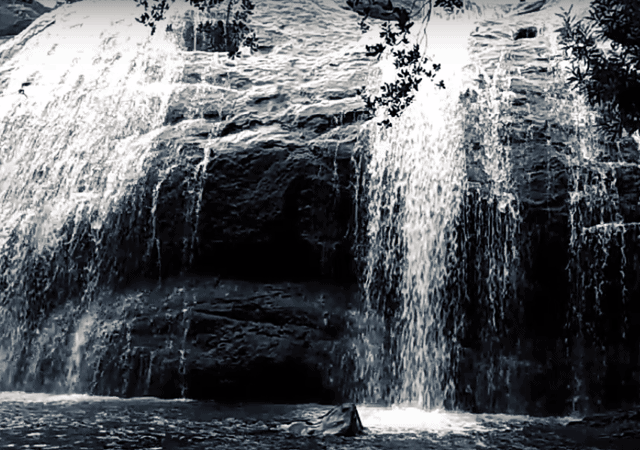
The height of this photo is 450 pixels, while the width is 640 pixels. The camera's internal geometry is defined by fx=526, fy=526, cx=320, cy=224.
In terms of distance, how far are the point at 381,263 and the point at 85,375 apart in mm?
6580

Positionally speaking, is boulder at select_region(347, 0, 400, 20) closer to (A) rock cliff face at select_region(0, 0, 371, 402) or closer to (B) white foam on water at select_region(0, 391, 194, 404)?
(A) rock cliff face at select_region(0, 0, 371, 402)

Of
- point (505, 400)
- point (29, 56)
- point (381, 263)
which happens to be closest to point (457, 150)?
point (381, 263)

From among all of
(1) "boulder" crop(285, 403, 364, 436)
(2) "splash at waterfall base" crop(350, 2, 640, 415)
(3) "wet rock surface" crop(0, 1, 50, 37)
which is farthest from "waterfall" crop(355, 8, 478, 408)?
(3) "wet rock surface" crop(0, 1, 50, 37)

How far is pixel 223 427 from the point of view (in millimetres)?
7254

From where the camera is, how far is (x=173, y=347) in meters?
10.7

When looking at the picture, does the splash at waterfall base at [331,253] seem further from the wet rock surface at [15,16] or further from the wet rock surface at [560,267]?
the wet rock surface at [15,16]

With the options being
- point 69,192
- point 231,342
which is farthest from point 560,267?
point 69,192

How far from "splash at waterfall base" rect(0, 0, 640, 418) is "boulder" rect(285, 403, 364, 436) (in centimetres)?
331

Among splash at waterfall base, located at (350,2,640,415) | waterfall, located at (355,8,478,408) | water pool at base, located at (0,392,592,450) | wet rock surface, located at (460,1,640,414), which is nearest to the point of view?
water pool at base, located at (0,392,592,450)

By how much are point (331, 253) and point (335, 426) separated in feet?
17.1

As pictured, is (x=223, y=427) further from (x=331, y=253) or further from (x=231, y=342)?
(x=331, y=253)

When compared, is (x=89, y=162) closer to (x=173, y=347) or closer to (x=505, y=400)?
(x=173, y=347)

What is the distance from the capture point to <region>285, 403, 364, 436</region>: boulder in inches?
265

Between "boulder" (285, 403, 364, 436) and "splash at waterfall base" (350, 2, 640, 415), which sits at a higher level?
"splash at waterfall base" (350, 2, 640, 415)
